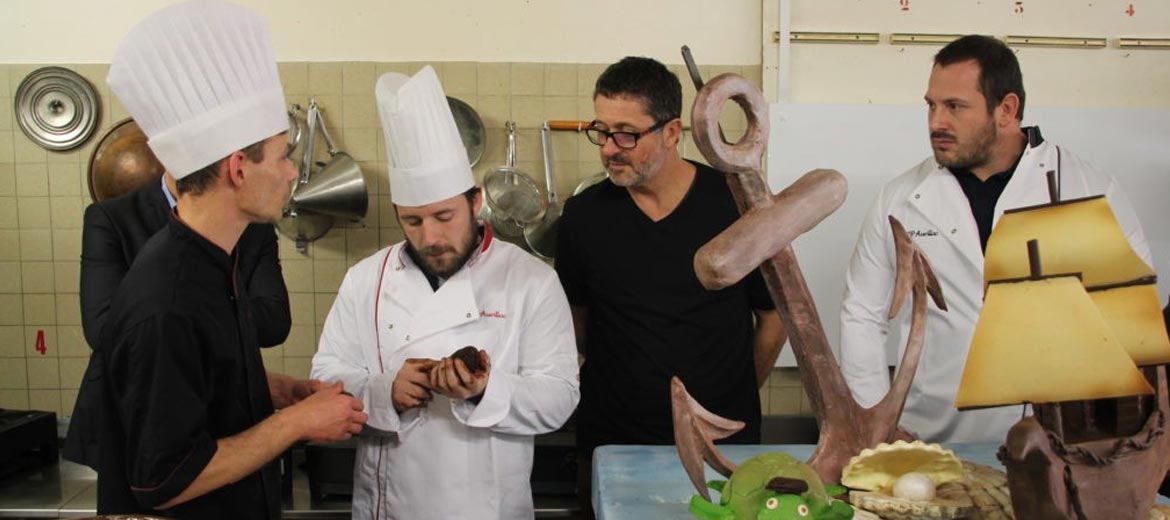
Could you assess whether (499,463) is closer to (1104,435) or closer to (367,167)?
(1104,435)

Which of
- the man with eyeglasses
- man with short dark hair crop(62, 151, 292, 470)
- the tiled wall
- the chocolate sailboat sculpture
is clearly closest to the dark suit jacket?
man with short dark hair crop(62, 151, 292, 470)

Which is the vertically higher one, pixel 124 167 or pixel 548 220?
pixel 124 167

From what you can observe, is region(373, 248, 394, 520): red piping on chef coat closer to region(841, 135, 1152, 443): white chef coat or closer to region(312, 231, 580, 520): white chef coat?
region(312, 231, 580, 520): white chef coat

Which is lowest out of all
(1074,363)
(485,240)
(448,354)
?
(448,354)

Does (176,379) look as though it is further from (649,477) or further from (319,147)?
(319,147)

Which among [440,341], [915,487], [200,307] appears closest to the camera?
[915,487]

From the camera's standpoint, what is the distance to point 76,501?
2812mm

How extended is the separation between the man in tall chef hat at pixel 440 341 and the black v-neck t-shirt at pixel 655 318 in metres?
0.26

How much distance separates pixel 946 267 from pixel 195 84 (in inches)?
65.4

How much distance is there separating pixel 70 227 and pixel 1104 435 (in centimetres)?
335

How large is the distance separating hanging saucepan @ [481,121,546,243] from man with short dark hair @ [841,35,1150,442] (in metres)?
1.28

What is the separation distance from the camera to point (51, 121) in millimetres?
3170

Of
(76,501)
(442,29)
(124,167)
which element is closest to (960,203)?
(442,29)

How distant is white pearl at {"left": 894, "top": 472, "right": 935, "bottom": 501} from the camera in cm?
110
